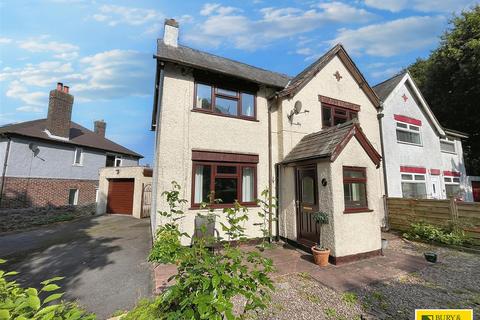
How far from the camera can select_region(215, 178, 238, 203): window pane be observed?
8406 millimetres

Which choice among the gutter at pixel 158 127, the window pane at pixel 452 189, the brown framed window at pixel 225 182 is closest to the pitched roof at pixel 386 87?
the window pane at pixel 452 189

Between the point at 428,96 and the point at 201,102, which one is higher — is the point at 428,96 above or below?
above

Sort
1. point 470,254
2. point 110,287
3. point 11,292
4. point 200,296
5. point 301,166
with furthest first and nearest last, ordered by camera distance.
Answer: point 301,166
point 470,254
point 110,287
point 200,296
point 11,292

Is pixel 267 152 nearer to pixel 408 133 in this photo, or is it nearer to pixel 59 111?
pixel 408 133

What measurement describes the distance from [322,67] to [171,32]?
7.27 m

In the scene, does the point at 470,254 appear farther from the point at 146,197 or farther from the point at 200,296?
the point at 146,197

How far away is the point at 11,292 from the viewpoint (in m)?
1.77

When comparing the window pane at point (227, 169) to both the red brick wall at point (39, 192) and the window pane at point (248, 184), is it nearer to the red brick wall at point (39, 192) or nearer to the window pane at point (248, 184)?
the window pane at point (248, 184)

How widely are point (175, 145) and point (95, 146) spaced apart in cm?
1753

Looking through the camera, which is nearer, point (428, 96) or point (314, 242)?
point (314, 242)

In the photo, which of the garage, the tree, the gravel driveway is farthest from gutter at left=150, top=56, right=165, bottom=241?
the tree

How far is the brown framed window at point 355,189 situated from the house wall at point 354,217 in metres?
0.14

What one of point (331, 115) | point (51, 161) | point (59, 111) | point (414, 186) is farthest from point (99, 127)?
point (414, 186)

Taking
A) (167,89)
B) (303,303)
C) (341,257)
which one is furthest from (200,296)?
(167,89)
